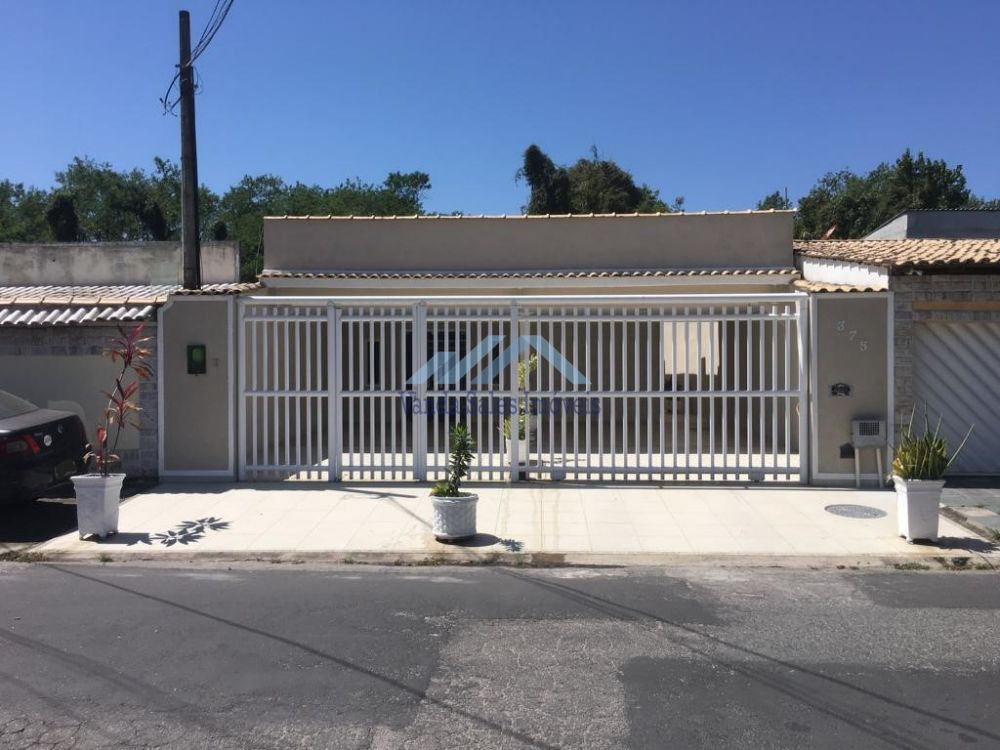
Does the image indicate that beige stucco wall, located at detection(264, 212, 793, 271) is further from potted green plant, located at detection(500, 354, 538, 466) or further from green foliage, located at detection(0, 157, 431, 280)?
green foliage, located at detection(0, 157, 431, 280)

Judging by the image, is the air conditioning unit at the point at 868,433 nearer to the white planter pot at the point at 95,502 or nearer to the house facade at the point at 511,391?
the house facade at the point at 511,391

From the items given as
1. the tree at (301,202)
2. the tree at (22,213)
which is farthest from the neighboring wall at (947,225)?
the tree at (22,213)

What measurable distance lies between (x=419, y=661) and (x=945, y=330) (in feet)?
27.0

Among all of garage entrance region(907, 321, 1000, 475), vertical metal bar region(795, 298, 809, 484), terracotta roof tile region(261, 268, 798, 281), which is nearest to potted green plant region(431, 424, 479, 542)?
vertical metal bar region(795, 298, 809, 484)

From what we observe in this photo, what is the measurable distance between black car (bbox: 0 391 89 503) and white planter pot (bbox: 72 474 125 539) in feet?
2.79

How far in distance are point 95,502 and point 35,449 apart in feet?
3.91

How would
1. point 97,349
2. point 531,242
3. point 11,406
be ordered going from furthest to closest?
point 531,242 → point 97,349 → point 11,406

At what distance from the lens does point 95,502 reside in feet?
25.7

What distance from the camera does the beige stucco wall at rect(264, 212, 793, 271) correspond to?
1533 cm

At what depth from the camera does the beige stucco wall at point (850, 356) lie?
9938 millimetres

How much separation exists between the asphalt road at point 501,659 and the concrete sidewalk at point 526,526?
55 cm

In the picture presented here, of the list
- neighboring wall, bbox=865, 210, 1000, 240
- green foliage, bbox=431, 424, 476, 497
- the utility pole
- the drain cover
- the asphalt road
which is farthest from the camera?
neighboring wall, bbox=865, 210, 1000, 240

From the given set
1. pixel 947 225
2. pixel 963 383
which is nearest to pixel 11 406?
pixel 963 383

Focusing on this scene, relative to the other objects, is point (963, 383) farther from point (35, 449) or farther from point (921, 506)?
point (35, 449)
